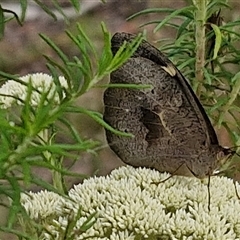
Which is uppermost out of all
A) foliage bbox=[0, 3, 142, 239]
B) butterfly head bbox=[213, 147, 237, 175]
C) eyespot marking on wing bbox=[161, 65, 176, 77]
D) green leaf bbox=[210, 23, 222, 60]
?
green leaf bbox=[210, 23, 222, 60]

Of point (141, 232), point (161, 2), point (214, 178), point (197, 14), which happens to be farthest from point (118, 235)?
point (161, 2)

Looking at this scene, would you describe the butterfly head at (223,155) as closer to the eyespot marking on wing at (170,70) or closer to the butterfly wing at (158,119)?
the butterfly wing at (158,119)

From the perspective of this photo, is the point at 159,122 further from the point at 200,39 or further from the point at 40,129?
the point at 40,129

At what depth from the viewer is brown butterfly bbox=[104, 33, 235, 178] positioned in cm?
117

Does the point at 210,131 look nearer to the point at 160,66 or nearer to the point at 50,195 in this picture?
the point at 160,66

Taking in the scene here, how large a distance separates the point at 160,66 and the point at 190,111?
11 centimetres

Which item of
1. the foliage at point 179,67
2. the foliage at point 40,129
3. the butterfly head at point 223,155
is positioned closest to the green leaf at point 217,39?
the foliage at point 179,67

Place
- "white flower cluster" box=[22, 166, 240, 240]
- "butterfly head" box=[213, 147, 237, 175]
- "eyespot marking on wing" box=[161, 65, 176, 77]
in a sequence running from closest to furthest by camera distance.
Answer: "white flower cluster" box=[22, 166, 240, 240] → "eyespot marking on wing" box=[161, 65, 176, 77] → "butterfly head" box=[213, 147, 237, 175]

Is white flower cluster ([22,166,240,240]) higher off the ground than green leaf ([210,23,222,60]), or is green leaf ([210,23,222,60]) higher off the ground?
green leaf ([210,23,222,60])

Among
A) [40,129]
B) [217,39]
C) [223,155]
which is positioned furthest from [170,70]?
[40,129]

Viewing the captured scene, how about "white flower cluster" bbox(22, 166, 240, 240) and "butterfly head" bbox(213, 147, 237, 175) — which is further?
"butterfly head" bbox(213, 147, 237, 175)

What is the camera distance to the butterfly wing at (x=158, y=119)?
1166 mm

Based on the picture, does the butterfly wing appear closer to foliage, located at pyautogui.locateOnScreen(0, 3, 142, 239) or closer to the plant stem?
the plant stem

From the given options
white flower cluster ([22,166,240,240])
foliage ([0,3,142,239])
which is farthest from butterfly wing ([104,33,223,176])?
foliage ([0,3,142,239])
